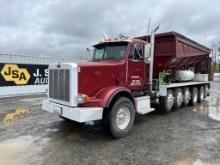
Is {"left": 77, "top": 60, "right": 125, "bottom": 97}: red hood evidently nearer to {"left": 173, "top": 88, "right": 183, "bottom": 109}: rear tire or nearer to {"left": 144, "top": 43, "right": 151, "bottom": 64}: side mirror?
{"left": 144, "top": 43, "right": 151, "bottom": 64}: side mirror

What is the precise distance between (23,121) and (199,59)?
9.02 meters

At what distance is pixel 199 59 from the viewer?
38.6 ft

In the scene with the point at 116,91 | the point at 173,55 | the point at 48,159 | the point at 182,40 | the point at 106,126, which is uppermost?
the point at 182,40

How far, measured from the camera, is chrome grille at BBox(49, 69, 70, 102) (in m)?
5.38

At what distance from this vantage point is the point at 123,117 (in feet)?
19.8

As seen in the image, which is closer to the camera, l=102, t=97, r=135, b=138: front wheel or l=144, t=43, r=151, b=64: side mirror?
l=102, t=97, r=135, b=138: front wheel

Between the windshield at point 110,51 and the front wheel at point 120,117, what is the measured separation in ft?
4.50

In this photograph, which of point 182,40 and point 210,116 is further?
point 182,40

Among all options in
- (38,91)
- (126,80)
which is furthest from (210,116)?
(38,91)

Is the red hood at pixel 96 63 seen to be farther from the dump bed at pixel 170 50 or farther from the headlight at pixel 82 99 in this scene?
the dump bed at pixel 170 50

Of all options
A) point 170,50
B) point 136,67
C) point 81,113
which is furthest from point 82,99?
point 170,50

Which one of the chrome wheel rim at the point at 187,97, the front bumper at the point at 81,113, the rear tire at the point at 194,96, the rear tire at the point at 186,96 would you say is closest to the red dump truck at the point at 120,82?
the front bumper at the point at 81,113

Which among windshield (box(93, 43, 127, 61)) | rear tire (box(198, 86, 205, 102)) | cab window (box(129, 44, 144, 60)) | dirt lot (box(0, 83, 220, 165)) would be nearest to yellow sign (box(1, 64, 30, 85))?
dirt lot (box(0, 83, 220, 165))

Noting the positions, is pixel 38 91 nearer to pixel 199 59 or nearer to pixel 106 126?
pixel 199 59
